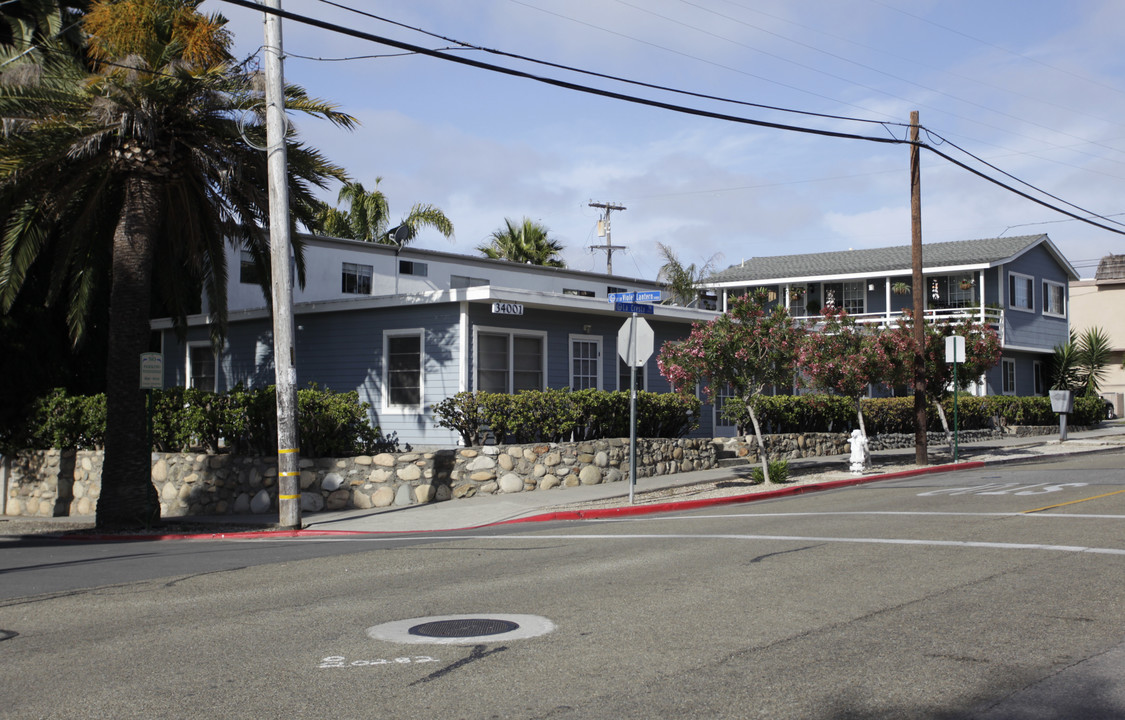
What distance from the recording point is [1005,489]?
17156mm

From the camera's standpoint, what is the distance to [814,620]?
23.7ft

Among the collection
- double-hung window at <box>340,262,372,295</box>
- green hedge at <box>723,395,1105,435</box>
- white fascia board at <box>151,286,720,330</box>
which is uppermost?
double-hung window at <box>340,262,372,295</box>

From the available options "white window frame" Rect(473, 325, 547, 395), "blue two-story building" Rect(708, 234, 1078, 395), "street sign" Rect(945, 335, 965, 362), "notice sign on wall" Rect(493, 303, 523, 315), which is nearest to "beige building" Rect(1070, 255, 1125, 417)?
"blue two-story building" Rect(708, 234, 1078, 395)

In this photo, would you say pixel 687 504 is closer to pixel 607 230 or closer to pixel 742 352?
pixel 742 352

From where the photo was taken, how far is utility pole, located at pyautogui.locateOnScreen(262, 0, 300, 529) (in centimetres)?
1536

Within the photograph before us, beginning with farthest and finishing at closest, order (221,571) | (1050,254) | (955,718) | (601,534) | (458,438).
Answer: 1. (1050,254)
2. (458,438)
3. (601,534)
4. (221,571)
5. (955,718)

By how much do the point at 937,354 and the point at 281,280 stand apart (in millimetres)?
18072

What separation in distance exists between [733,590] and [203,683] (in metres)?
4.41

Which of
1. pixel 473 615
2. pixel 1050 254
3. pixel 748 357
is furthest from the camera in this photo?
pixel 1050 254

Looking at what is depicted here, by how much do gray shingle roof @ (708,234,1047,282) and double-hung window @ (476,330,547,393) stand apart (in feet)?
69.2

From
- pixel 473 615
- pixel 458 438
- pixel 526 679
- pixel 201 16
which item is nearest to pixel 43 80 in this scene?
pixel 201 16

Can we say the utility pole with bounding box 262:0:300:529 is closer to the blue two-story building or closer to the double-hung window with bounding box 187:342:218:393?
the double-hung window with bounding box 187:342:218:393

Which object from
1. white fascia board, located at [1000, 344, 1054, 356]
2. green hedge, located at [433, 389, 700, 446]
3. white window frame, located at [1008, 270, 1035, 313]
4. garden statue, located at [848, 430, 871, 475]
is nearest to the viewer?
green hedge, located at [433, 389, 700, 446]

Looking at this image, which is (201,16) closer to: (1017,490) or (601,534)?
(601,534)
